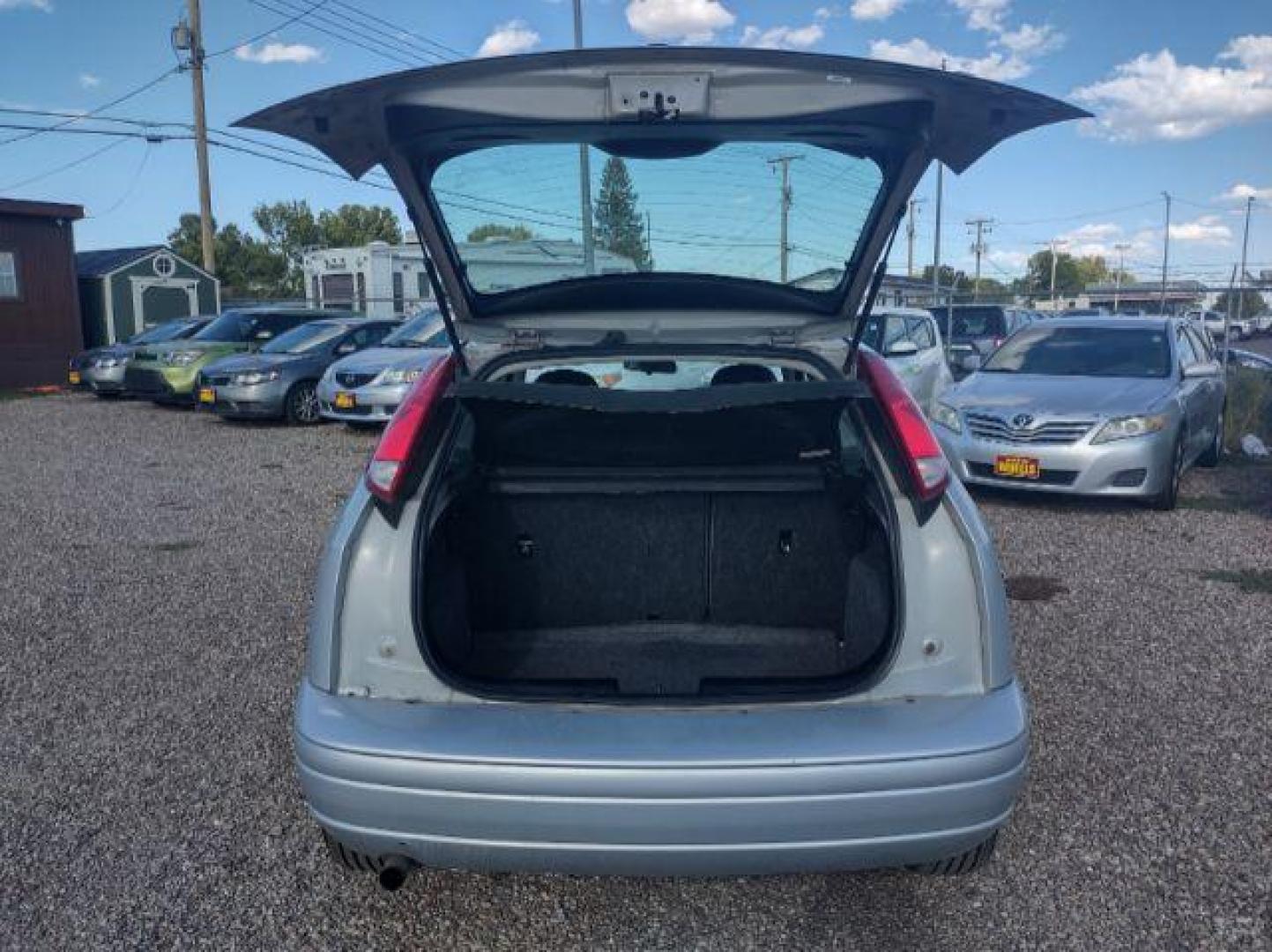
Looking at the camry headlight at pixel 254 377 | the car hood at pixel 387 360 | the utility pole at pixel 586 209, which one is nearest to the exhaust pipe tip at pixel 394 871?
the utility pole at pixel 586 209

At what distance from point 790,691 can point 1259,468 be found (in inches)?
368

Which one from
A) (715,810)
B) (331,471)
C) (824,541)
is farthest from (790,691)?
(331,471)

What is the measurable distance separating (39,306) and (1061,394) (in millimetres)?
22229

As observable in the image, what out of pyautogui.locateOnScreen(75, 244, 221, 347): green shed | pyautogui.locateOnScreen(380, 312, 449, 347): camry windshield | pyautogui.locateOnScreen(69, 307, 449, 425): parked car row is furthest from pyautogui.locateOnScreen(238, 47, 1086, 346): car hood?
pyautogui.locateOnScreen(75, 244, 221, 347): green shed

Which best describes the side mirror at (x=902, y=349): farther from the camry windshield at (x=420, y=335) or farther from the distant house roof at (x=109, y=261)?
the distant house roof at (x=109, y=261)

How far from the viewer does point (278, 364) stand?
1302 cm

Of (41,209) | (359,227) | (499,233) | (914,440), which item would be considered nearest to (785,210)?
(499,233)

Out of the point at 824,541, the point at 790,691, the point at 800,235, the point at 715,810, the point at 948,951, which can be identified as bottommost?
the point at 948,951

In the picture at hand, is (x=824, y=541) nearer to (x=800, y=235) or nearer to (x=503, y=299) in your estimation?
(x=800, y=235)

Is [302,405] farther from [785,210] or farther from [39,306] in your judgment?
[39,306]

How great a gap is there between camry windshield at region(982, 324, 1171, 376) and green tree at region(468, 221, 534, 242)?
645 cm

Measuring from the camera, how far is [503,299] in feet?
10.3

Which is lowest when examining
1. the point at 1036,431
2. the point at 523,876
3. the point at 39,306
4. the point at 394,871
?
the point at 523,876

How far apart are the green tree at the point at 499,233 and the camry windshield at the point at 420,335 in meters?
9.35
